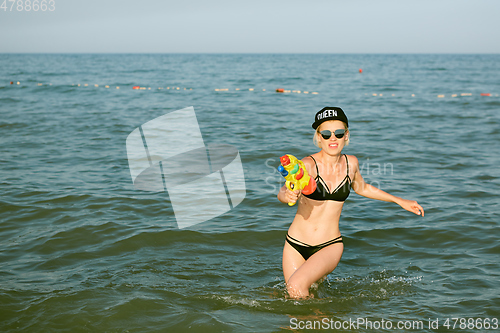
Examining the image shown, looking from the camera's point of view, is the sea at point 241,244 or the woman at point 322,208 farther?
the sea at point 241,244

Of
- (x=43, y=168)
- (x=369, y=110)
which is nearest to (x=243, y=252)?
(x=43, y=168)

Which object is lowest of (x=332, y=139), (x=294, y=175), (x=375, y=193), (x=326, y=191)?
(x=375, y=193)

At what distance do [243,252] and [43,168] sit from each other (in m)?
6.70

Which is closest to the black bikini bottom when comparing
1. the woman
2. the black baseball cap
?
the woman

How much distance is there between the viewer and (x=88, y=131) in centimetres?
1641

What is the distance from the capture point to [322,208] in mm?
5219

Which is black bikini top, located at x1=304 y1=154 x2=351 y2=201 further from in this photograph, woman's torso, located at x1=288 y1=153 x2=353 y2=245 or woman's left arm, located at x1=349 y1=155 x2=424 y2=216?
woman's left arm, located at x1=349 y1=155 x2=424 y2=216

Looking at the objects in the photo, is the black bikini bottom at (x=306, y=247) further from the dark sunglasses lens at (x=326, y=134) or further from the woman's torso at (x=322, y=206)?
the dark sunglasses lens at (x=326, y=134)

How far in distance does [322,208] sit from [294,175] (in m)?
0.91

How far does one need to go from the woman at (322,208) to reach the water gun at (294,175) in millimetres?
476

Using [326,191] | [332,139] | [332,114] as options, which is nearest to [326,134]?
[332,139]

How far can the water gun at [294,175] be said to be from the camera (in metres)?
4.43

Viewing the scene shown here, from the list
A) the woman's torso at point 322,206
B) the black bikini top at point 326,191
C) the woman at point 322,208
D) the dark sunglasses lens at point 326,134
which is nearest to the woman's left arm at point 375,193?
the woman at point 322,208

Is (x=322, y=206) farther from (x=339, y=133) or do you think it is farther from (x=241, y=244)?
(x=241, y=244)
